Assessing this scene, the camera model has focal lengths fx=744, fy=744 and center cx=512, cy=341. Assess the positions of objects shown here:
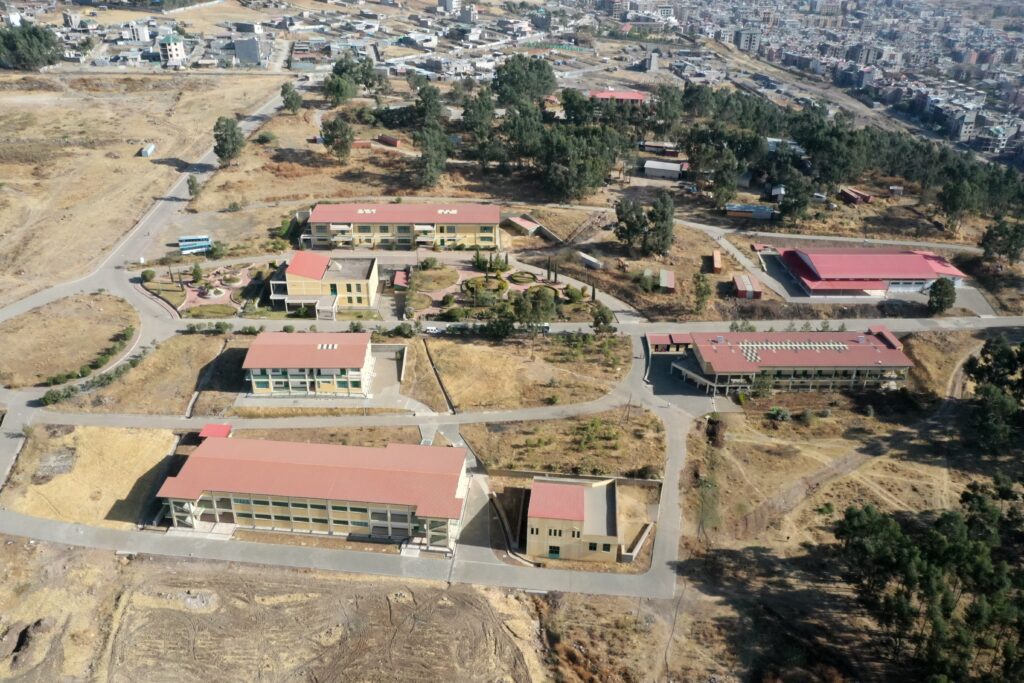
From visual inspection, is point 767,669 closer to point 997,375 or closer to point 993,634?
point 993,634

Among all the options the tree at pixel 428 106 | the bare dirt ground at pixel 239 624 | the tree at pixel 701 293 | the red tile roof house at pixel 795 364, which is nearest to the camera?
the bare dirt ground at pixel 239 624

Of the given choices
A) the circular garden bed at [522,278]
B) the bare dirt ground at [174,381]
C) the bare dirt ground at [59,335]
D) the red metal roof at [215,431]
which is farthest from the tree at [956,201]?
the bare dirt ground at [59,335]

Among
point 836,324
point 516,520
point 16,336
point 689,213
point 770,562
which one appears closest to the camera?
point 770,562

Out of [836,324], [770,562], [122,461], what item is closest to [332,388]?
[122,461]

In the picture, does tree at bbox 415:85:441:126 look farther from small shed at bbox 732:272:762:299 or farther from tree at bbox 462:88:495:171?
small shed at bbox 732:272:762:299

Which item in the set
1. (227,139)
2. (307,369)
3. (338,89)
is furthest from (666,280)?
(338,89)

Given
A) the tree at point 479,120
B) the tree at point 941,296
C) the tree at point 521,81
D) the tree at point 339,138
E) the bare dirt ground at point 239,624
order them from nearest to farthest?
the bare dirt ground at point 239,624, the tree at point 941,296, the tree at point 339,138, the tree at point 479,120, the tree at point 521,81

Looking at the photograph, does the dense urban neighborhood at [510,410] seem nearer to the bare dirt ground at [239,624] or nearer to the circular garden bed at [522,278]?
the bare dirt ground at [239,624]
